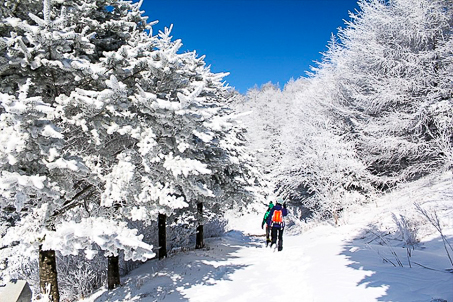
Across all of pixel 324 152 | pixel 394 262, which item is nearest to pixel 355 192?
pixel 324 152

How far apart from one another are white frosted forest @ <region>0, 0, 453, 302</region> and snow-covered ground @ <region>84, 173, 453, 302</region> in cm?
5

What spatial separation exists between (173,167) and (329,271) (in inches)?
139

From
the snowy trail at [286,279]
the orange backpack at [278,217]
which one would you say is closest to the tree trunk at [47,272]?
the snowy trail at [286,279]

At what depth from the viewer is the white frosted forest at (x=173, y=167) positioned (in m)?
4.28

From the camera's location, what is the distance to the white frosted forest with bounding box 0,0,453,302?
4277 mm

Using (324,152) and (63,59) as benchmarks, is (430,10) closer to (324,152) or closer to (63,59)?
(324,152)

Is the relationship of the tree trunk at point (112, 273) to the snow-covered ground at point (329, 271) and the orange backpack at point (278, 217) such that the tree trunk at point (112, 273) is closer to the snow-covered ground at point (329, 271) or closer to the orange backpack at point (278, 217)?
the snow-covered ground at point (329, 271)

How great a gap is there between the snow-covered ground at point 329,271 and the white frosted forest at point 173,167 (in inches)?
1.9

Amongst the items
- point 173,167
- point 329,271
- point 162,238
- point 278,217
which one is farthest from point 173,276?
point 173,167

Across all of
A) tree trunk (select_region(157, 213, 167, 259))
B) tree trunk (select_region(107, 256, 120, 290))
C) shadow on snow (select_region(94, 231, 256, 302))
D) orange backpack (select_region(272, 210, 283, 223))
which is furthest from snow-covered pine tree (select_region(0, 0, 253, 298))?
orange backpack (select_region(272, 210, 283, 223))

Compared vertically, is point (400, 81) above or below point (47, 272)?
above

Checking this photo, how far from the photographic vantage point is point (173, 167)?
4.76 metres

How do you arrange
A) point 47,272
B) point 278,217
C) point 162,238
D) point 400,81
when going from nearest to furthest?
point 47,272 < point 278,217 < point 162,238 < point 400,81

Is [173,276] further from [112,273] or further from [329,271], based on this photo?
[329,271]
